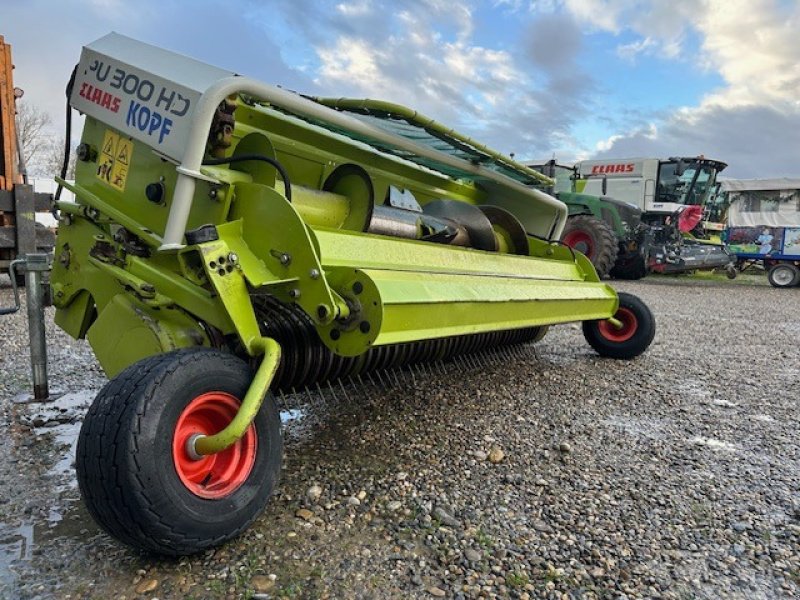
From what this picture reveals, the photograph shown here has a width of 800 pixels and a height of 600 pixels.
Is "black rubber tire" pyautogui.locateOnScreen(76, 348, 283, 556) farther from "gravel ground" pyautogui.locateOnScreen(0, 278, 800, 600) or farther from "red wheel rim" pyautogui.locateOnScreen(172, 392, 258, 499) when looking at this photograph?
"gravel ground" pyautogui.locateOnScreen(0, 278, 800, 600)

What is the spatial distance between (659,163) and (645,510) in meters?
14.7

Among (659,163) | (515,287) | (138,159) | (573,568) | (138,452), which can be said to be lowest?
(573,568)

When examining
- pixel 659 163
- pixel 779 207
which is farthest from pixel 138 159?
pixel 779 207

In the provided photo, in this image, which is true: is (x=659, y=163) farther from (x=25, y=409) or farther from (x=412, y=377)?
(x=25, y=409)

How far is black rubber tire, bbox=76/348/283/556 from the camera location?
1472 millimetres

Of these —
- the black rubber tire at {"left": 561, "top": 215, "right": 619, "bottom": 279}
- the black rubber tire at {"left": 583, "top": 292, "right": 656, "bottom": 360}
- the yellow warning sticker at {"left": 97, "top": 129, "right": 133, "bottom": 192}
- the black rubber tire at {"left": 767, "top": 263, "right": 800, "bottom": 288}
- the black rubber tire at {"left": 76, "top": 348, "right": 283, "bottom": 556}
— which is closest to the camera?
the black rubber tire at {"left": 76, "top": 348, "right": 283, "bottom": 556}

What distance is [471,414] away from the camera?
9.76 ft

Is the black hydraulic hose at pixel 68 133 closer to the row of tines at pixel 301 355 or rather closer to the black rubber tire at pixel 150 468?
the row of tines at pixel 301 355

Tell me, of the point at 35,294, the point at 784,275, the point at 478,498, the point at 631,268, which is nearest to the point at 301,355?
the point at 478,498

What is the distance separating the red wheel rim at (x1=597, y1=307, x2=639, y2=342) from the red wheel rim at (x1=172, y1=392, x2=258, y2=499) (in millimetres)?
3253

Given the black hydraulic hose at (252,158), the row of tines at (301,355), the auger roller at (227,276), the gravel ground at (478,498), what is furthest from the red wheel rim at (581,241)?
the black hydraulic hose at (252,158)

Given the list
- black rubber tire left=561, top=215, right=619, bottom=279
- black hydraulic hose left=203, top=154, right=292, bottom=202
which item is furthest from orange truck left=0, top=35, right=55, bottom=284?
black rubber tire left=561, top=215, right=619, bottom=279

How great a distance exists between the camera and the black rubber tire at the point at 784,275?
514 inches

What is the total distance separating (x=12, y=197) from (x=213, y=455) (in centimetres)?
587
